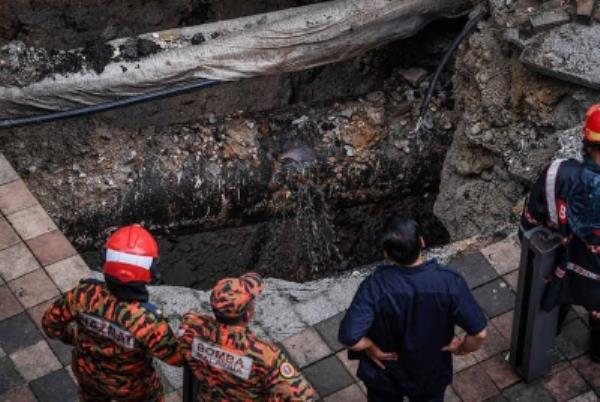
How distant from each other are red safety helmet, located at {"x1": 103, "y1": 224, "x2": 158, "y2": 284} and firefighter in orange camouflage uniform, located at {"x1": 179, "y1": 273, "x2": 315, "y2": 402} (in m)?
0.25

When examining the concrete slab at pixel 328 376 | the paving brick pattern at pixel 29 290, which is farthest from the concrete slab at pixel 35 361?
the concrete slab at pixel 328 376

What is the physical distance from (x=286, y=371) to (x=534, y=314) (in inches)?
51.6

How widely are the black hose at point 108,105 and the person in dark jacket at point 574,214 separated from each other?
3.06m

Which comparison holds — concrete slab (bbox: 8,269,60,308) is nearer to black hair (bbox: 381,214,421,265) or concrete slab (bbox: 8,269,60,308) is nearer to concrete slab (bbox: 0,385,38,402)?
concrete slab (bbox: 0,385,38,402)

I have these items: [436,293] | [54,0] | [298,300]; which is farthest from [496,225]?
[54,0]

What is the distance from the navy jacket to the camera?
380 centimetres

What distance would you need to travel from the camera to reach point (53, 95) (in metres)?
6.66

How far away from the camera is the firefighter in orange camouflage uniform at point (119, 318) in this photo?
12.7 feet

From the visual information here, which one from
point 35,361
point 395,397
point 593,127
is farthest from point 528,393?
point 35,361

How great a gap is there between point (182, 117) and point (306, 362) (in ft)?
11.5

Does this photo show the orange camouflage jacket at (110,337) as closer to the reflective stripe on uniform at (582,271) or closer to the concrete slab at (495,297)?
the reflective stripe on uniform at (582,271)

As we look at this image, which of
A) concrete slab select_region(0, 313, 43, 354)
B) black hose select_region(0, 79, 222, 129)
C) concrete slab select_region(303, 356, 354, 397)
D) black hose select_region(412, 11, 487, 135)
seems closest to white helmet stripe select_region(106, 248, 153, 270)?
concrete slab select_region(303, 356, 354, 397)

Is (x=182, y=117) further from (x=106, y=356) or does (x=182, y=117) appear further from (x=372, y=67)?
(x=106, y=356)

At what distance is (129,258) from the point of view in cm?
384
